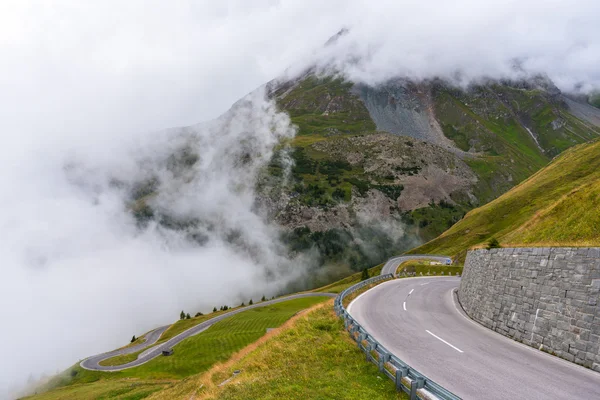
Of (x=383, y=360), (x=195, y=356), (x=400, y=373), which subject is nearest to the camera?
(x=400, y=373)

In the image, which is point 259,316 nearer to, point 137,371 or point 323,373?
point 137,371

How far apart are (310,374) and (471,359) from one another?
24.2ft

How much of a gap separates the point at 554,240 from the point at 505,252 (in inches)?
122

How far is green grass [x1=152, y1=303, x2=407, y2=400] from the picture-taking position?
1265cm

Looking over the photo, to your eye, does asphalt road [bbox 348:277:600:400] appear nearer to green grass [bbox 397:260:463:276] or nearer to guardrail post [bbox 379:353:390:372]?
guardrail post [bbox 379:353:390:372]

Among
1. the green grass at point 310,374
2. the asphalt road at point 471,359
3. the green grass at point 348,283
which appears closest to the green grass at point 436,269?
the green grass at point 348,283

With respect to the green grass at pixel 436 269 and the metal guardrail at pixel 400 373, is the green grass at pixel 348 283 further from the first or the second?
the metal guardrail at pixel 400 373

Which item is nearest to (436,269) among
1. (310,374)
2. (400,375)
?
(310,374)

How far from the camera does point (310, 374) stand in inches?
576

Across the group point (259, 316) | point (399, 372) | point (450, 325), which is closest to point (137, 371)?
point (259, 316)

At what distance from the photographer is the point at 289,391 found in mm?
12969

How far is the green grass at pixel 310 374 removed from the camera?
12.6m

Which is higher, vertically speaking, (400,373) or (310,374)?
(310,374)

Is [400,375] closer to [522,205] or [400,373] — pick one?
[400,373]
